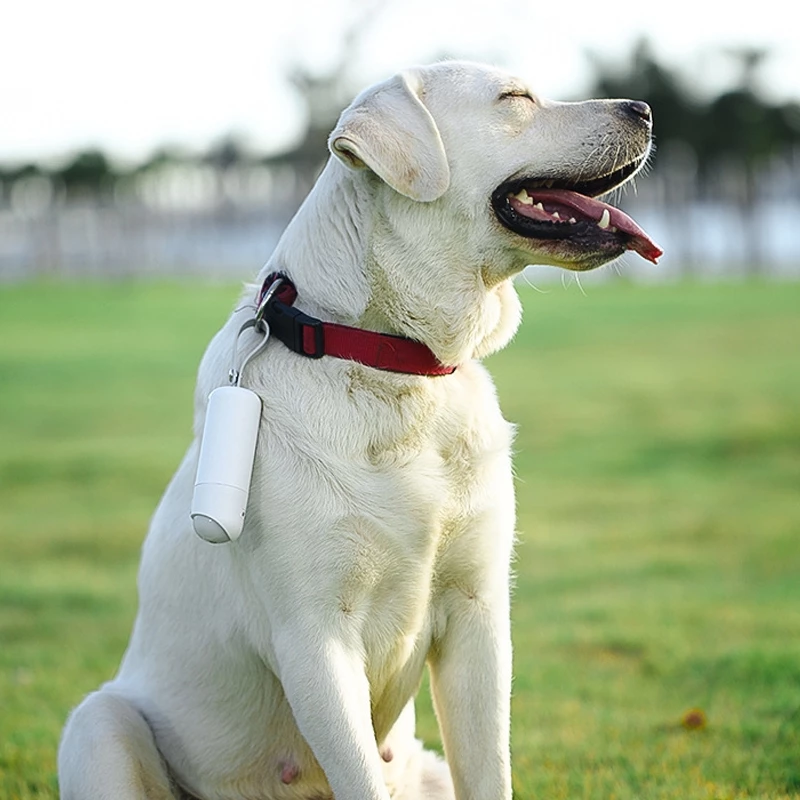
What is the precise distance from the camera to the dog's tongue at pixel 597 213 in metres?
3.21

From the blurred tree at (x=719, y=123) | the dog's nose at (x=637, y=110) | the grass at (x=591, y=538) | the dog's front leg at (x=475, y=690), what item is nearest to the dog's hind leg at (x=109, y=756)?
the dog's front leg at (x=475, y=690)

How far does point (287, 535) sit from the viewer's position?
2.97 m

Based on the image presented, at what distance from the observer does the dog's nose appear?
10.9 feet

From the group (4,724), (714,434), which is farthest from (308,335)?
(714,434)

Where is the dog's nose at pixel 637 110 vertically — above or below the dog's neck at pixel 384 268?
above

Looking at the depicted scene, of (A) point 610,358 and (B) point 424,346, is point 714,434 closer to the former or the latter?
(A) point 610,358

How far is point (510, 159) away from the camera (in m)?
3.17

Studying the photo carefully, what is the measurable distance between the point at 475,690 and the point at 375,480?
1.95 feet

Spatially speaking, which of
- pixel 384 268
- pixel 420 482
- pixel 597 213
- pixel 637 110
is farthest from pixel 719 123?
pixel 420 482

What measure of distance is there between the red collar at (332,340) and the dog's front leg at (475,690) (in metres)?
0.56

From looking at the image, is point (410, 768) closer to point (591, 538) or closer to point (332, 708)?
point (332, 708)

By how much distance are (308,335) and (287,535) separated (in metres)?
0.46

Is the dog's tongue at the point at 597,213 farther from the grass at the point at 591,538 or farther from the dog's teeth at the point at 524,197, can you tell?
the grass at the point at 591,538

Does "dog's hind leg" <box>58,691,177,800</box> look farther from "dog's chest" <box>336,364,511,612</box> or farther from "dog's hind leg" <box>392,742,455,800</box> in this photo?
"dog's chest" <box>336,364,511,612</box>
